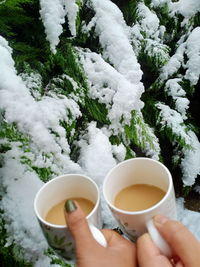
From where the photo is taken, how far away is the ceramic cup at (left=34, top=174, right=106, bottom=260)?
0.83 m

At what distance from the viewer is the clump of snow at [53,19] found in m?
1.24

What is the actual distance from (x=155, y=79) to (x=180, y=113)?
29 centimetres

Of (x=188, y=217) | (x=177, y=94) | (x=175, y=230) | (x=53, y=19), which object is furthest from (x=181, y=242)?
(x=188, y=217)

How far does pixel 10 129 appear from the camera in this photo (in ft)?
3.51

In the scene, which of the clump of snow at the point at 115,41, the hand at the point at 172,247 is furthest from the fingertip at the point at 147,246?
the clump of snow at the point at 115,41

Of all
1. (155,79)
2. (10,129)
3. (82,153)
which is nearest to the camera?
(10,129)

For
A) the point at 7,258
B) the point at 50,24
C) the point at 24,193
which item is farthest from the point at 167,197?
the point at 50,24

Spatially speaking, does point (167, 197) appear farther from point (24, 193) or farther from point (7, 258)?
point (7, 258)

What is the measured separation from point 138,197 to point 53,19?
0.73m

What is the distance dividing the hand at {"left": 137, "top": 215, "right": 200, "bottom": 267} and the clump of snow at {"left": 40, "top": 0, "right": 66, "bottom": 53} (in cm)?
80

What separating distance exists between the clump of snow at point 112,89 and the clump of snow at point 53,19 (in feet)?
0.74

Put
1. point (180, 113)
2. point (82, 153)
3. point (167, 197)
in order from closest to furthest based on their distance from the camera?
point (167, 197)
point (82, 153)
point (180, 113)

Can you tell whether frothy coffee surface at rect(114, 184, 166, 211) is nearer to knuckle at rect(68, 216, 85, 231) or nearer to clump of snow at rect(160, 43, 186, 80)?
knuckle at rect(68, 216, 85, 231)

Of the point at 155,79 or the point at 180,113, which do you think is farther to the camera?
the point at 155,79
